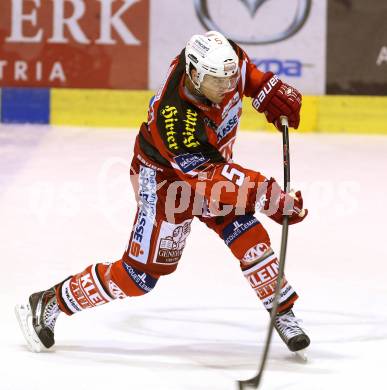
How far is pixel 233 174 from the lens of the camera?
12.7 feet

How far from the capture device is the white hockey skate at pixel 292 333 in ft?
13.5

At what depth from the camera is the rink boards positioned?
27.0ft

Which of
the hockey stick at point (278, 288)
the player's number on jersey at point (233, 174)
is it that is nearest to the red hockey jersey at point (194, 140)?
the player's number on jersey at point (233, 174)

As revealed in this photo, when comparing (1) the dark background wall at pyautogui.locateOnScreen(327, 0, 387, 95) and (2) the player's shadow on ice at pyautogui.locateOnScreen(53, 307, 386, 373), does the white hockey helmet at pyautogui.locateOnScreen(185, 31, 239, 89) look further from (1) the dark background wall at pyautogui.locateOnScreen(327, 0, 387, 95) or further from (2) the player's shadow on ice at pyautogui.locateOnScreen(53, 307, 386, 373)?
(1) the dark background wall at pyautogui.locateOnScreen(327, 0, 387, 95)

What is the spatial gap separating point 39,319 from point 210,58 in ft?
3.69

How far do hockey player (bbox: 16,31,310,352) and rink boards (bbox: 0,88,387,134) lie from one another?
3.90 m

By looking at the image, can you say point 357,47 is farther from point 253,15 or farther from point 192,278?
point 192,278

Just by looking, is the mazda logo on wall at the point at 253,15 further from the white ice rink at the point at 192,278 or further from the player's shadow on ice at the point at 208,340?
the player's shadow on ice at the point at 208,340

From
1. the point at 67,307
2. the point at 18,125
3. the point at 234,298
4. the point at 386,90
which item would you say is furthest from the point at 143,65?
the point at 67,307

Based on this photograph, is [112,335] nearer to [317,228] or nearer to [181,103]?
[181,103]

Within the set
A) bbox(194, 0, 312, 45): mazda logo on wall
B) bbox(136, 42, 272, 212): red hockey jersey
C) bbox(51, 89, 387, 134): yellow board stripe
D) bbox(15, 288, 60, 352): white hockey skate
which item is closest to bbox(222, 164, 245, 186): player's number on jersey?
bbox(136, 42, 272, 212): red hockey jersey

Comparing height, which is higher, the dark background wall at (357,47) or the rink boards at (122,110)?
the dark background wall at (357,47)

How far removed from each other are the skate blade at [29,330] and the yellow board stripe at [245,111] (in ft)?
13.5

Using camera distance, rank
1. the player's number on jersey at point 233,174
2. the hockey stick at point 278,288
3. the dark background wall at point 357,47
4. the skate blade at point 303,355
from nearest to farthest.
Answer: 1. the hockey stick at point 278,288
2. the player's number on jersey at point 233,174
3. the skate blade at point 303,355
4. the dark background wall at point 357,47
